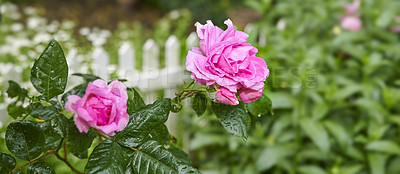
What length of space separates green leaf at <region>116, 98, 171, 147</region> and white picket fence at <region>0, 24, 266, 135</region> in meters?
1.34

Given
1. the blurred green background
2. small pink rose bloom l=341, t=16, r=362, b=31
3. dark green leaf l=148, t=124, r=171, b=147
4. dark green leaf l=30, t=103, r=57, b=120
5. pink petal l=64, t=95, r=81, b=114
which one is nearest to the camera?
pink petal l=64, t=95, r=81, b=114

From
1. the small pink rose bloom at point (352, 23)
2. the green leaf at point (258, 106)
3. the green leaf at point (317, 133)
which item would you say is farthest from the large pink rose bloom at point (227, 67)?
the small pink rose bloom at point (352, 23)

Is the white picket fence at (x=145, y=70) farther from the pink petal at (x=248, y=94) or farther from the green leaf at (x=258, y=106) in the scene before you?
the pink petal at (x=248, y=94)

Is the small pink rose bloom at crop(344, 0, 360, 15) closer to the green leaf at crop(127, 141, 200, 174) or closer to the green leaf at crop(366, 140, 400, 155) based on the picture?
the green leaf at crop(366, 140, 400, 155)

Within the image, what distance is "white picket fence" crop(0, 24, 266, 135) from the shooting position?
212 cm

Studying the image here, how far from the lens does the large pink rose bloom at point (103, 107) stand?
1.89 feet

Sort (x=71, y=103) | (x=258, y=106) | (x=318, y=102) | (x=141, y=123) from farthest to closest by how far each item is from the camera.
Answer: (x=318, y=102), (x=258, y=106), (x=141, y=123), (x=71, y=103)

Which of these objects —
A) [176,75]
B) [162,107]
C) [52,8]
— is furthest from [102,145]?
[52,8]

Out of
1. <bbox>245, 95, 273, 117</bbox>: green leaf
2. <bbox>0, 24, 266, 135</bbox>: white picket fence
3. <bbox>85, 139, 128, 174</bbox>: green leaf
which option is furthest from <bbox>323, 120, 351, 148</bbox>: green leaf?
<bbox>85, 139, 128, 174</bbox>: green leaf

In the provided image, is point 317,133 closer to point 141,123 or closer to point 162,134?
point 162,134

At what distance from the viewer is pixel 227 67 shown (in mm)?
648

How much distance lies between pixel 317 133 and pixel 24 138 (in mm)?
1667

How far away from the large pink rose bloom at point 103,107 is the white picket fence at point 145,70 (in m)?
1.40

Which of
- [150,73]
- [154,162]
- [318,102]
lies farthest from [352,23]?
[154,162]
